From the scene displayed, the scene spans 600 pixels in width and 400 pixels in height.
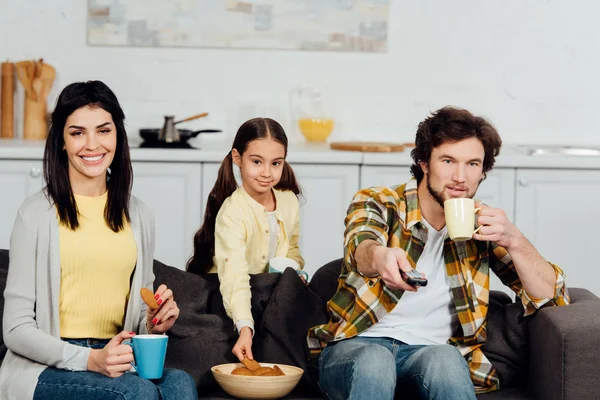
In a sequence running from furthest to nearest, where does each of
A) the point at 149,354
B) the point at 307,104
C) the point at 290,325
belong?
the point at 307,104
the point at 290,325
the point at 149,354

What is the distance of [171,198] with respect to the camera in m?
4.65

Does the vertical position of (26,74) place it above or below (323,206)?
above

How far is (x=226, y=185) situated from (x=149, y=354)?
0.96 m

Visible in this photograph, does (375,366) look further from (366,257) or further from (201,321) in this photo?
(201,321)

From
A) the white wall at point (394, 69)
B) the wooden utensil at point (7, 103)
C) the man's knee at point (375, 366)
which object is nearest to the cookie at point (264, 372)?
the man's knee at point (375, 366)

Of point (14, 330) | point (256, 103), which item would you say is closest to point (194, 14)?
point (256, 103)

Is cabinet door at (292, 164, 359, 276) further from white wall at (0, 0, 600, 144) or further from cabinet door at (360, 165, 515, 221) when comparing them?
white wall at (0, 0, 600, 144)

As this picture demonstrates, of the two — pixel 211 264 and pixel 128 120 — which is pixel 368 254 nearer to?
pixel 211 264

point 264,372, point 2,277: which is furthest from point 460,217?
point 2,277

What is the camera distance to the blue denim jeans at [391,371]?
2.53 m

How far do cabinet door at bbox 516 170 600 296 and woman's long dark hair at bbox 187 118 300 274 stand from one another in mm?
1681

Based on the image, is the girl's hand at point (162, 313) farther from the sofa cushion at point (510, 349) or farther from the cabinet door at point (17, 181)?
the cabinet door at point (17, 181)

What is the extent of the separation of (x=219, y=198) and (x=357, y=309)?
0.73 metres

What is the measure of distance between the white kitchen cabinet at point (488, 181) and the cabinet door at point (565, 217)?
41 millimetres
